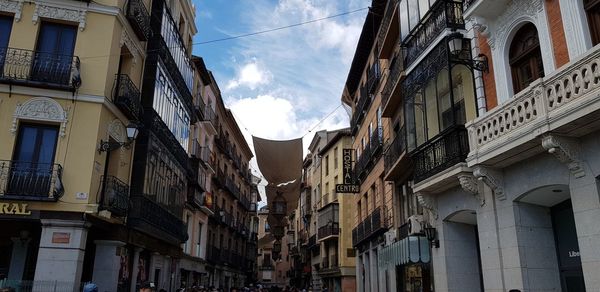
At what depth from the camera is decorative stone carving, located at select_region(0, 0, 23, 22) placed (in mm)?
14234

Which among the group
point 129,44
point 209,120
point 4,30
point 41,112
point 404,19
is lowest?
point 41,112

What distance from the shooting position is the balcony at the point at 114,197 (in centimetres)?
1416

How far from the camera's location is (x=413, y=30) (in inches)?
575

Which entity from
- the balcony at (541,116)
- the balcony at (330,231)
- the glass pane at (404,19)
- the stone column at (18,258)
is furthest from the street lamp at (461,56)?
the balcony at (330,231)

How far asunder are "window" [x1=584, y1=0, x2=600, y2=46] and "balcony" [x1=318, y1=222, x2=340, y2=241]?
30.9m

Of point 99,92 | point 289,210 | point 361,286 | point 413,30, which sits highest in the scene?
point 413,30

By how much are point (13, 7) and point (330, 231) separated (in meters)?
28.9

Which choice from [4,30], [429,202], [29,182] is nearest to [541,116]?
[429,202]

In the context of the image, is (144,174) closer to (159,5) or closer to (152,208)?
(152,208)

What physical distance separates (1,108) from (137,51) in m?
4.88

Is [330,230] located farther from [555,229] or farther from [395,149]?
[555,229]

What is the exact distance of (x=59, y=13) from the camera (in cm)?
1466

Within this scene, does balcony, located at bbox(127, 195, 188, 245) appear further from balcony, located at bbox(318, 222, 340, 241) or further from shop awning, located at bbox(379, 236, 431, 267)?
balcony, located at bbox(318, 222, 340, 241)

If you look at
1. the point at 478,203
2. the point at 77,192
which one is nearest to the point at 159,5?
the point at 77,192
